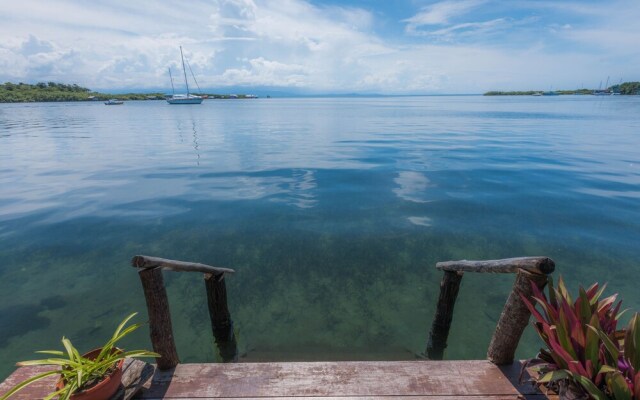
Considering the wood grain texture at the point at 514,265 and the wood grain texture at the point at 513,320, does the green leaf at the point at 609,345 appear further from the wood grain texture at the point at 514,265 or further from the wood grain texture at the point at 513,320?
the wood grain texture at the point at 513,320

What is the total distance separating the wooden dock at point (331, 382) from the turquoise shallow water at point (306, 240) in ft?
10.0

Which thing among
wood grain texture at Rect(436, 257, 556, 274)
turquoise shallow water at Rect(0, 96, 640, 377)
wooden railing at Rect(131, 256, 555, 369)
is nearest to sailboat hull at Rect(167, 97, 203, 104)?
turquoise shallow water at Rect(0, 96, 640, 377)

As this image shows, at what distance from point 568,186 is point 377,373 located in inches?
751

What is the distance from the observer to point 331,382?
4004 mm

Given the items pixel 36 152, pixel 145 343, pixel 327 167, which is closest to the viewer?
pixel 145 343

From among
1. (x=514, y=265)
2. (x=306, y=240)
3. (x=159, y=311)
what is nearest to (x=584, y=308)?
(x=514, y=265)

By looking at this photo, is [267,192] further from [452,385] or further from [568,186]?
[568,186]

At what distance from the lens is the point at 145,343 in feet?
23.8

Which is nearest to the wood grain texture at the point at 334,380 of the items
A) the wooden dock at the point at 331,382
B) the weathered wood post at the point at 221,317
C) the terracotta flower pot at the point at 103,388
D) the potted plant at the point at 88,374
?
the wooden dock at the point at 331,382

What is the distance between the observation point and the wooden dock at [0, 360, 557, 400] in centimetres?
379

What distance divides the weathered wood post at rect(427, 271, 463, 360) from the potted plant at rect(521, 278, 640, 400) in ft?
9.35

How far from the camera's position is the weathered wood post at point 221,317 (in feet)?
21.7

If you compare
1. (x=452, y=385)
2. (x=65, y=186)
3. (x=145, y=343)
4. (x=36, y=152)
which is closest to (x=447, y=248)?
(x=452, y=385)

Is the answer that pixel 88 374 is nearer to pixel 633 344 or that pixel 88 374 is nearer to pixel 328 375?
pixel 328 375
